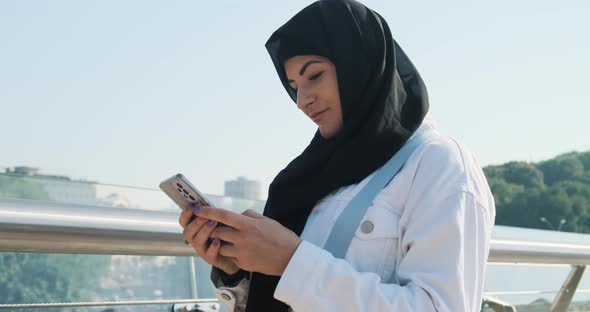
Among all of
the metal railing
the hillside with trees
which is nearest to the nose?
the metal railing

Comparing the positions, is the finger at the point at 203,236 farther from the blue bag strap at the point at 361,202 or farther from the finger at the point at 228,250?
the blue bag strap at the point at 361,202

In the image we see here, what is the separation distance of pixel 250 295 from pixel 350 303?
0.36 meters

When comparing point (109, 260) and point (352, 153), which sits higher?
point (352, 153)

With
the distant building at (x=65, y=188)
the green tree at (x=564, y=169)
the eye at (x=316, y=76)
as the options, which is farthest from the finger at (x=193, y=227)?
the green tree at (x=564, y=169)

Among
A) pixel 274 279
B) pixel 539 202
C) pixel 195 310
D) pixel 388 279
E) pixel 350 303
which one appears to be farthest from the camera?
pixel 539 202

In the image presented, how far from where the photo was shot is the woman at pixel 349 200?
4.95 ft

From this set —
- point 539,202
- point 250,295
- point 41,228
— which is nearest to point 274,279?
point 250,295

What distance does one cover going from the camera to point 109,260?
8.46 ft

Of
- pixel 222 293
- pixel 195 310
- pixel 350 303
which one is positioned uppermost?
pixel 350 303

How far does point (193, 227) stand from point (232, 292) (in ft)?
0.80

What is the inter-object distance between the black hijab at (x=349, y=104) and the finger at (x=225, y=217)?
238 millimetres

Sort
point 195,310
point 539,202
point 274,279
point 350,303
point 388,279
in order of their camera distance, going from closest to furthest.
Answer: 1. point 350,303
2. point 388,279
3. point 274,279
4. point 195,310
5. point 539,202

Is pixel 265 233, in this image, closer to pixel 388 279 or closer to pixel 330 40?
pixel 388 279

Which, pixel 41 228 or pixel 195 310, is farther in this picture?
pixel 195 310
